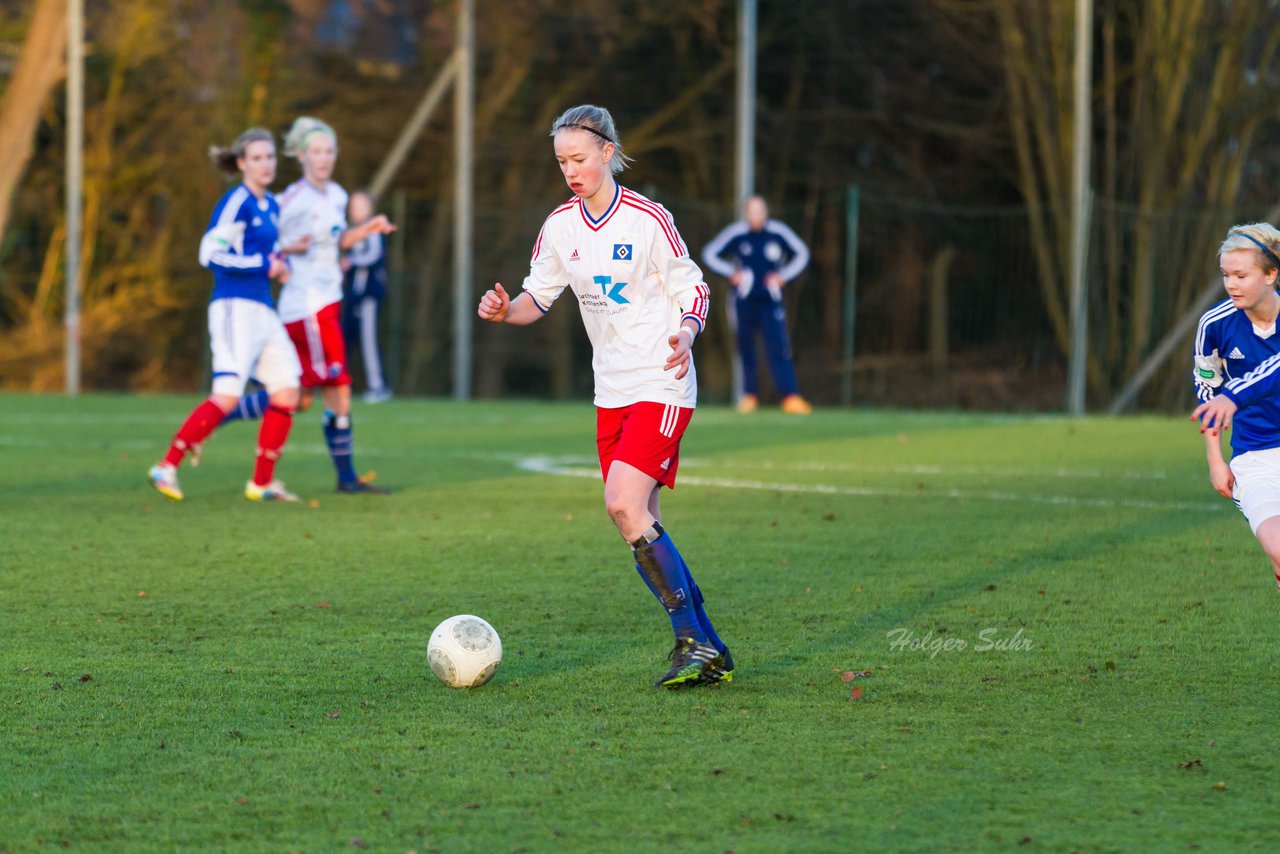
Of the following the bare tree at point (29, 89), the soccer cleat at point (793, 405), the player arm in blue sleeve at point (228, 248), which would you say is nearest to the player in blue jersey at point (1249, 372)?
the player arm in blue sleeve at point (228, 248)

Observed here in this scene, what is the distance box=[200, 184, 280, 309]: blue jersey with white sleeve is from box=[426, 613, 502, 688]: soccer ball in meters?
4.59

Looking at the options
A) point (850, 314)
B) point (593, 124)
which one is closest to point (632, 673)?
point (593, 124)

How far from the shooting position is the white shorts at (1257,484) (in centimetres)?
514

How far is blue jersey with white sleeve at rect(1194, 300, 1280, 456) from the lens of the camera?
5.23m

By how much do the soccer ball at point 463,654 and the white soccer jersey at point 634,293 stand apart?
84 cm

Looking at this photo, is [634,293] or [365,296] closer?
[634,293]

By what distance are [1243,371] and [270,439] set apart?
5883mm

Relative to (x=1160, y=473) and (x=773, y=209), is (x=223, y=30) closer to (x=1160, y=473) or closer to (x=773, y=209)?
(x=773, y=209)

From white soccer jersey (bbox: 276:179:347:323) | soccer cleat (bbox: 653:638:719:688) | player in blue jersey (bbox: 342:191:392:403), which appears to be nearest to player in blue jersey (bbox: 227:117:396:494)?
white soccer jersey (bbox: 276:179:347:323)

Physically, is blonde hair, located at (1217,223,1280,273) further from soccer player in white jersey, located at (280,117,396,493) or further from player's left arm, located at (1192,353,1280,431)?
soccer player in white jersey, located at (280,117,396,493)

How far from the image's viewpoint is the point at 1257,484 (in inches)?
206

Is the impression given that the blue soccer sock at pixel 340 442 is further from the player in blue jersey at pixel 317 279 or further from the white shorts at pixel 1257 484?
the white shorts at pixel 1257 484

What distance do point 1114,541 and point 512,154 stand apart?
17.9 meters

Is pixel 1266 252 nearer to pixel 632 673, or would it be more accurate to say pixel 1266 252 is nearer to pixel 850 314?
pixel 632 673
